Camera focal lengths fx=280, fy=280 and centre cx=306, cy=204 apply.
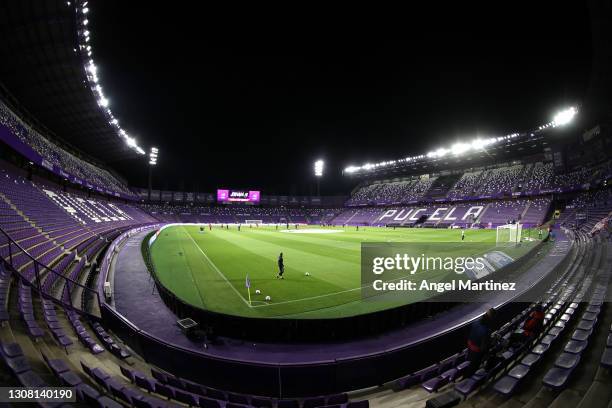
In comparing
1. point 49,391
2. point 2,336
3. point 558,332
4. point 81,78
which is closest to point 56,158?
point 81,78

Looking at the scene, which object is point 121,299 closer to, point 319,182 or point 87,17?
point 87,17

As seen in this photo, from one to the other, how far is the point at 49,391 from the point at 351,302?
9547 millimetres

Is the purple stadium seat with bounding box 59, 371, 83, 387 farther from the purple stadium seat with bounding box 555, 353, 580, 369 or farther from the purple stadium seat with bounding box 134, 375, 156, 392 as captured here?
the purple stadium seat with bounding box 555, 353, 580, 369

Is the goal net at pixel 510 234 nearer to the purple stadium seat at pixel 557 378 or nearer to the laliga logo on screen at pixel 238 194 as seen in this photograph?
the purple stadium seat at pixel 557 378

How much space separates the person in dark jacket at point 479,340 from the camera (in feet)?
18.2

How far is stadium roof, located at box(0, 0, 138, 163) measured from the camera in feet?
65.5

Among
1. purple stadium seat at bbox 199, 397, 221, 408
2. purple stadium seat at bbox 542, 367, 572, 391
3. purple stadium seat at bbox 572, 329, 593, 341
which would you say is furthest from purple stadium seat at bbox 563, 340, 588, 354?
purple stadium seat at bbox 199, 397, 221, 408

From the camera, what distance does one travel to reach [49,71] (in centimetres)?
2648

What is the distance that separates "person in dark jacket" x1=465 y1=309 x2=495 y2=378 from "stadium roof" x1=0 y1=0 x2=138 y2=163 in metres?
29.2

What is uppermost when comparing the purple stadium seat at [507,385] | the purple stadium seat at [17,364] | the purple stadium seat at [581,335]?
the purple stadium seat at [581,335]

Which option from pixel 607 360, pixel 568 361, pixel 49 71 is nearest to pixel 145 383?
pixel 568 361

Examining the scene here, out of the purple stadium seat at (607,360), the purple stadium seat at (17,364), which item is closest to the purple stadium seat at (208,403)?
the purple stadium seat at (17,364)

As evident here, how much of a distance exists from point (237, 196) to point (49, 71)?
6759 centimetres

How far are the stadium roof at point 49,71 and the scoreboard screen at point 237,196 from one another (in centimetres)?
4719
